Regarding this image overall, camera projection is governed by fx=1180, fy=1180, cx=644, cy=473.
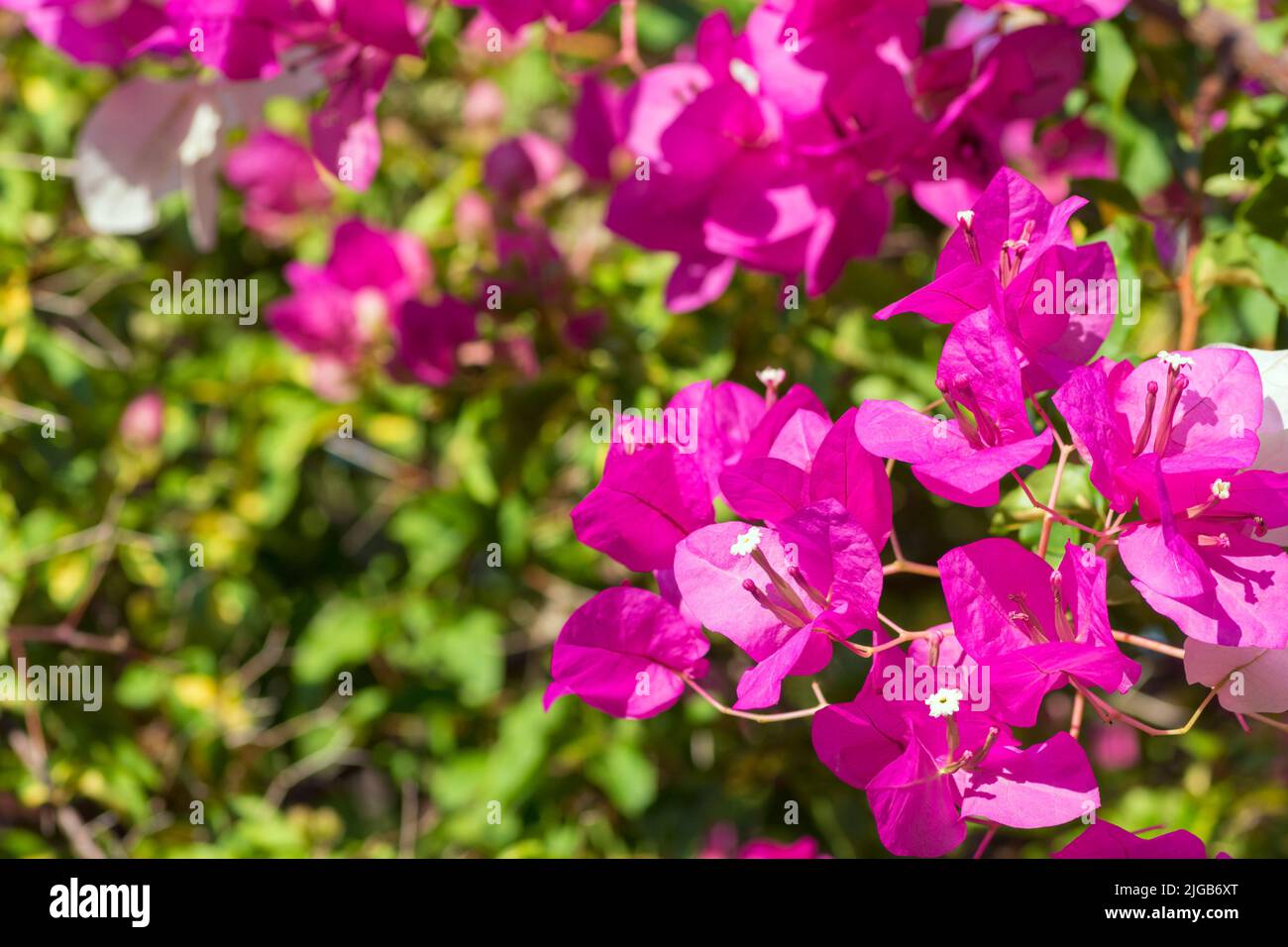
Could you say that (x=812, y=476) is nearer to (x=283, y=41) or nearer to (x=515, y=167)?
(x=283, y=41)

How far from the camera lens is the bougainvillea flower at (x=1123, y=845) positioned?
19.4 inches

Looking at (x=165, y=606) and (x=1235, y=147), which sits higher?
(x=1235, y=147)

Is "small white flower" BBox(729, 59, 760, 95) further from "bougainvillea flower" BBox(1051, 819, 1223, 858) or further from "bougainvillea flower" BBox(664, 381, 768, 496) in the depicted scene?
"bougainvillea flower" BBox(1051, 819, 1223, 858)

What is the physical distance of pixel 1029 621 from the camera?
492 mm

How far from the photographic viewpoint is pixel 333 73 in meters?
0.75

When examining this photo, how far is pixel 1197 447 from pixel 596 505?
260 mm

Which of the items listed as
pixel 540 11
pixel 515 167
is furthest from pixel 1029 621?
pixel 515 167

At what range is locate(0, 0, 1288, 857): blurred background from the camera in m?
1.01

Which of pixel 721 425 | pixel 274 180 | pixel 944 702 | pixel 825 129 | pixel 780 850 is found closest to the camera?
pixel 944 702

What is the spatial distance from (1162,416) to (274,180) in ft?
3.54

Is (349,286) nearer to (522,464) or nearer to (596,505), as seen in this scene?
(522,464)

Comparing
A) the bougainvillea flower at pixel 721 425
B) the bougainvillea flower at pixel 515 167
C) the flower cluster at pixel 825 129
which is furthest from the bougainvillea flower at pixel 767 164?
the bougainvillea flower at pixel 515 167
